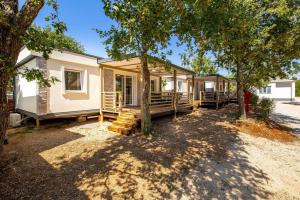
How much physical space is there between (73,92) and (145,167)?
623 cm

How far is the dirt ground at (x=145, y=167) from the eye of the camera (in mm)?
3488

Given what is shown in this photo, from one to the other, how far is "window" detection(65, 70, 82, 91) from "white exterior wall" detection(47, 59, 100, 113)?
23 cm

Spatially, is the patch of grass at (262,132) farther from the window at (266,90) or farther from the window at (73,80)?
the window at (266,90)

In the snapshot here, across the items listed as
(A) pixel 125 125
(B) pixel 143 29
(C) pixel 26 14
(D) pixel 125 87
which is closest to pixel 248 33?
(B) pixel 143 29

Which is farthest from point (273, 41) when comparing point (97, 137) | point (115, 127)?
point (97, 137)

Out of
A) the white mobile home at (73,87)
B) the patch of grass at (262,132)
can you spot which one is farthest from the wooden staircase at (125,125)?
the patch of grass at (262,132)

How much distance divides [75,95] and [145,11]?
20.2ft

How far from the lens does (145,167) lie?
4.52 meters

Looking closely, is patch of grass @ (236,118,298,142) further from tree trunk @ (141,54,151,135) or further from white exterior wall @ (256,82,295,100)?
white exterior wall @ (256,82,295,100)

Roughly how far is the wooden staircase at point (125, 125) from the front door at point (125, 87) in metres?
3.74

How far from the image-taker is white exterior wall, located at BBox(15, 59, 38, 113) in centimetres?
802

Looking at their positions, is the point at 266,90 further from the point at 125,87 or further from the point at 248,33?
the point at 125,87

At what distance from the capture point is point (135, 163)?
4.71 m

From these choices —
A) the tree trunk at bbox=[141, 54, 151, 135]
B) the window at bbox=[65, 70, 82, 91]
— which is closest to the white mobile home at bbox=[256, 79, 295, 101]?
the tree trunk at bbox=[141, 54, 151, 135]
